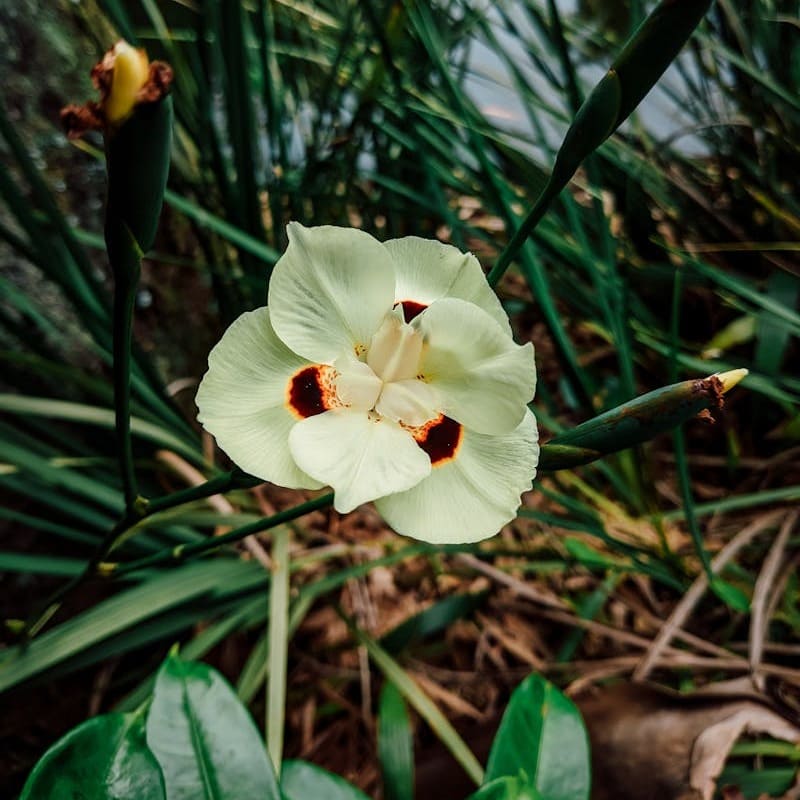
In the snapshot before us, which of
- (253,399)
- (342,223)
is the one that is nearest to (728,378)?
(253,399)

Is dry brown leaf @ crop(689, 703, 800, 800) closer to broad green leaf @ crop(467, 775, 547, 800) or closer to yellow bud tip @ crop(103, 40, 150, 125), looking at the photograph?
broad green leaf @ crop(467, 775, 547, 800)

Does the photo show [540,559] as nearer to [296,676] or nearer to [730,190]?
[296,676]

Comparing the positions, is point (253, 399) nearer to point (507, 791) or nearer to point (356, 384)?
point (356, 384)

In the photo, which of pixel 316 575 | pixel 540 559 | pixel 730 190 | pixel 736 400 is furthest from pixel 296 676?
pixel 730 190

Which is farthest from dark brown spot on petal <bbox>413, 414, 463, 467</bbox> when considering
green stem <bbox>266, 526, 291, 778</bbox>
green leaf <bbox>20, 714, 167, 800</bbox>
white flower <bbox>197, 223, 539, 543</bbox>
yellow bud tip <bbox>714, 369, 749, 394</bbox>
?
green stem <bbox>266, 526, 291, 778</bbox>

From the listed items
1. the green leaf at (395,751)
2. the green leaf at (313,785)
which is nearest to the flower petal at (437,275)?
the green leaf at (313,785)
